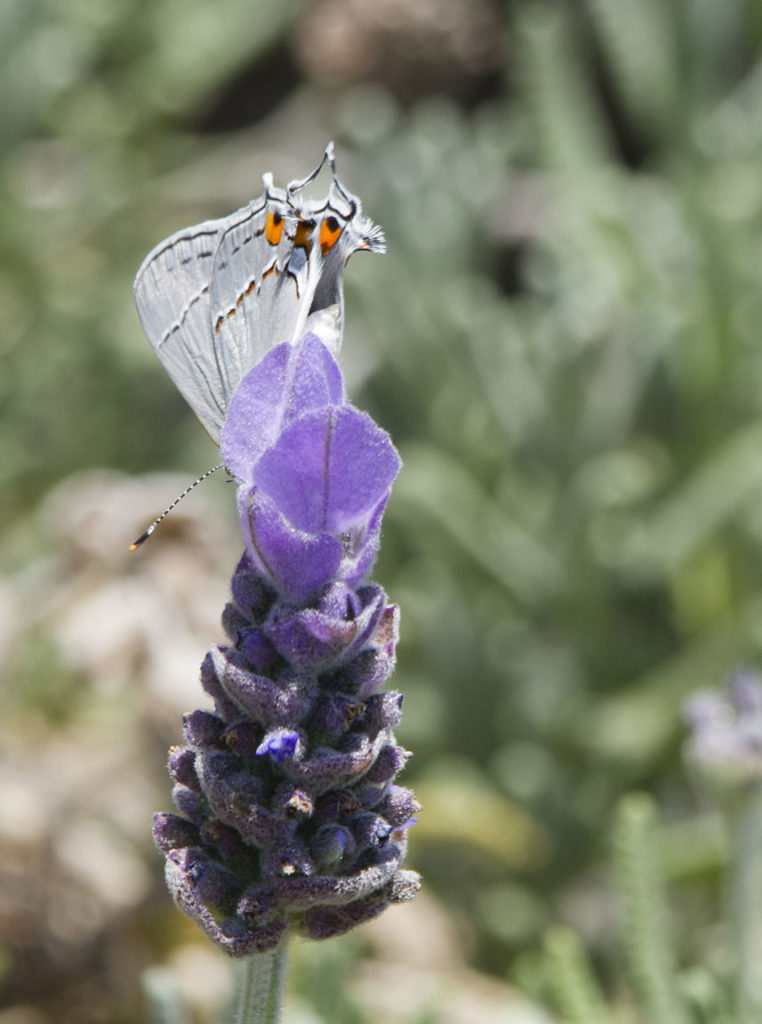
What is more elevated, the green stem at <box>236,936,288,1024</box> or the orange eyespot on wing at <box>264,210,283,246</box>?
the orange eyespot on wing at <box>264,210,283,246</box>

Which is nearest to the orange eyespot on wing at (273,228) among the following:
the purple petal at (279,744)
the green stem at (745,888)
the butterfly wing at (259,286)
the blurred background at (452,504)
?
the butterfly wing at (259,286)

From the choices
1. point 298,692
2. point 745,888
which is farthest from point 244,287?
point 745,888

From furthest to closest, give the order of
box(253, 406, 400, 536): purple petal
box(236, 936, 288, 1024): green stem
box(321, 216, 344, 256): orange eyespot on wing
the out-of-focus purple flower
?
the out-of-focus purple flower
box(321, 216, 344, 256): orange eyespot on wing
box(236, 936, 288, 1024): green stem
box(253, 406, 400, 536): purple petal

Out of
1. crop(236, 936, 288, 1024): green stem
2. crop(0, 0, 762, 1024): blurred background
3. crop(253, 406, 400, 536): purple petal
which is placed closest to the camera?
crop(253, 406, 400, 536): purple petal

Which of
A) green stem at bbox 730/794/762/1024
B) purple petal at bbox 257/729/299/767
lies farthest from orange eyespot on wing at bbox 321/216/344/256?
green stem at bbox 730/794/762/1024

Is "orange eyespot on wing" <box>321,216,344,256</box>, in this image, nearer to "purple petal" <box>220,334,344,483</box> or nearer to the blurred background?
"purple petal" <box>220,334,344,483</box>

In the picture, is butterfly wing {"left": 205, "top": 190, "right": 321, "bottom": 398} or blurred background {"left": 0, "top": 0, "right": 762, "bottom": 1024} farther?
blurred background {"left": 0, "top": 0, "right": 762, "bottom": 1024}

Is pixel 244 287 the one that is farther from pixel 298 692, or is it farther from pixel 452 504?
pixel 452 504
